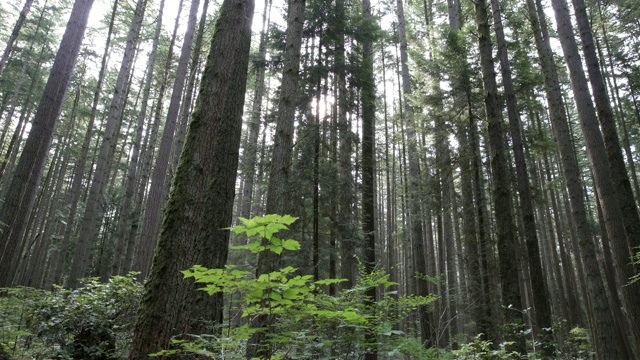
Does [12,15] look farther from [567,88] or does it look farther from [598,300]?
[567,88]

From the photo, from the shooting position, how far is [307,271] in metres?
9.38

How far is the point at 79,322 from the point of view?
5523 millimetres

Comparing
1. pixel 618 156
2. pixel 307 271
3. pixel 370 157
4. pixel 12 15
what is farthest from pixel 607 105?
pixel 12 15

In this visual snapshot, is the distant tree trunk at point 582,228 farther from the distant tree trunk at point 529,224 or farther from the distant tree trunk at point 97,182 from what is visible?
the distant tree trunk at point 97,182

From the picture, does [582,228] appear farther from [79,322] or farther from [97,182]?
[97,182]

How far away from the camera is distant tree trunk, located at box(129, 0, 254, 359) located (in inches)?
121

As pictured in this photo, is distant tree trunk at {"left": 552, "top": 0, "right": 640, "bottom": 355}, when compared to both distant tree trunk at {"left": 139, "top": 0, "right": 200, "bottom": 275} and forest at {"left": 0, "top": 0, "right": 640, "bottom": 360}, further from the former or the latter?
distant tree trunk at {"left": 139, "top": 0, "right": 200, "bottom": 275}

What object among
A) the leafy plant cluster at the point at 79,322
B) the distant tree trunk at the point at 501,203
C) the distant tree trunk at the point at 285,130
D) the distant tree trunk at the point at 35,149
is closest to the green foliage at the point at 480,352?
the distant tree trunk at the point at 501,203

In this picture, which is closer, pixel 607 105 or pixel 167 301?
pixel 167 301

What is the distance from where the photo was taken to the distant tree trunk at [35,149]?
22.9ft

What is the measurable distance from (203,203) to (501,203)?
231 inches

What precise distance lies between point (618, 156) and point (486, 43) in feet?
12.3

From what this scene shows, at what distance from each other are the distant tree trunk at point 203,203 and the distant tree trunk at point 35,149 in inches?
216

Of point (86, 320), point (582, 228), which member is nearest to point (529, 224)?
point (582, 228)
